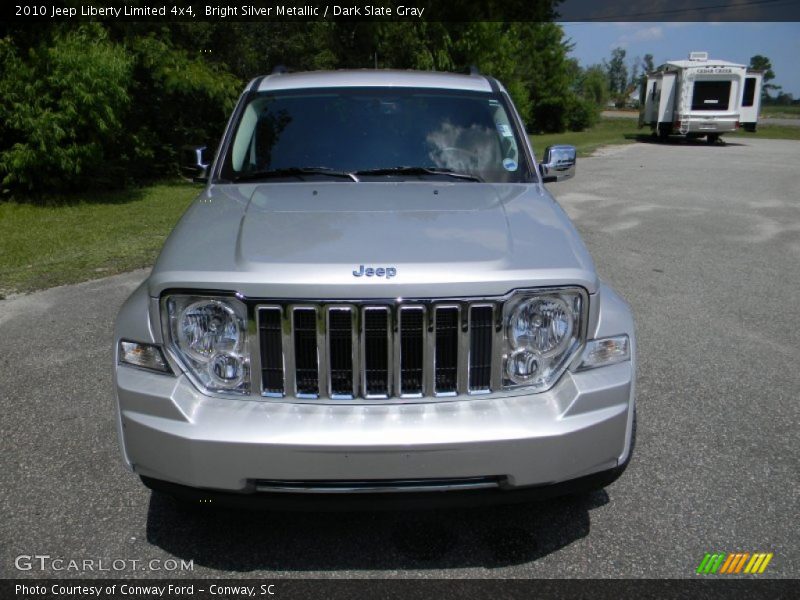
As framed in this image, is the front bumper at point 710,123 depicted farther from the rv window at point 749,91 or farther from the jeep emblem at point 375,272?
the jeep emblem at point 375,272

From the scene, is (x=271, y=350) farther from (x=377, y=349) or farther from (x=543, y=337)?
(x=543, y=337)

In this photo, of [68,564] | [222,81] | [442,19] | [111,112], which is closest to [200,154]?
[68,564]

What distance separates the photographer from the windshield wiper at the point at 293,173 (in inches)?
155

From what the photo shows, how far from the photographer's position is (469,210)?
3346 millimetres

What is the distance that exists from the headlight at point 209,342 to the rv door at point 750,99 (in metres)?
29.0

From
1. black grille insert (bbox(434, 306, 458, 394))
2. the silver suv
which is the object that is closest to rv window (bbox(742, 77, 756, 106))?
the silver suv

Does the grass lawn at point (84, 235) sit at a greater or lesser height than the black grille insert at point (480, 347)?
lesser

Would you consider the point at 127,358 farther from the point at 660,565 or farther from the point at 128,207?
the point at 128,207

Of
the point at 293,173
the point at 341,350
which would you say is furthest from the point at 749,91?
the point at 341,350

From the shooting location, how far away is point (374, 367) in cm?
273

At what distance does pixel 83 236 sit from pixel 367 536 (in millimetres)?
7913

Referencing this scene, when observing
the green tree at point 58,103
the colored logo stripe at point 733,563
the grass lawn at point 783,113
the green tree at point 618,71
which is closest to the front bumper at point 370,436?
the colored logo stripe at point 733,563

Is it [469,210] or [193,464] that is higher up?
[469,210]

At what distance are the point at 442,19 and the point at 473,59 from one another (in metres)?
1.64
